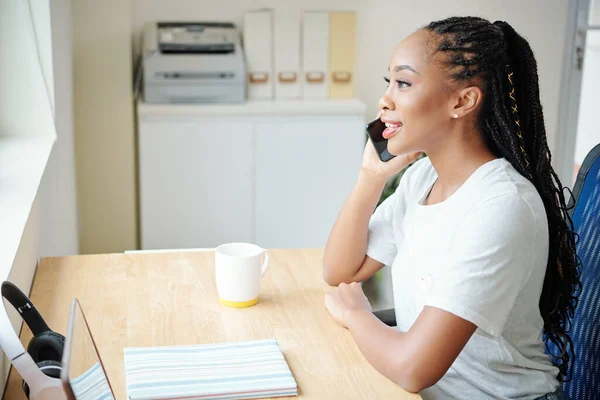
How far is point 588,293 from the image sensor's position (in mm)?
1557

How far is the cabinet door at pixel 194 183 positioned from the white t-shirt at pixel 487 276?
7.33 feet

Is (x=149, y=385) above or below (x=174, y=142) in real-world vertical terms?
above

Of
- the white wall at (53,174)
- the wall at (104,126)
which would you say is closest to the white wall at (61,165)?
the white wall at (53,174)

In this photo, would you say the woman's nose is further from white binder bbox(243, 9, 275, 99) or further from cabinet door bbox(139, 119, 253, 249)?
white binder bbox(243, 9, 275, 99)

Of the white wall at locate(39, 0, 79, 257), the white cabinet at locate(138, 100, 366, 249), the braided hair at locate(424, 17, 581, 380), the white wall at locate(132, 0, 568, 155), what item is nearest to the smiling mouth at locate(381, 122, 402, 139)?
the braided hair at locate(424, 17, 581, 380)

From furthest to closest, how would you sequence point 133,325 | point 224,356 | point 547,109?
1. point 547,109
2. point 133,325
3. point 224,356

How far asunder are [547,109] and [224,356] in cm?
337

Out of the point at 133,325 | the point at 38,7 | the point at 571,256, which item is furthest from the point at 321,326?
the point at 38,7

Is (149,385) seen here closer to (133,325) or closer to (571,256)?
(133,325)

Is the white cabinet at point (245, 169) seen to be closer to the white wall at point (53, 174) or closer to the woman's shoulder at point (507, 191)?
the white wall at point (53, 174)

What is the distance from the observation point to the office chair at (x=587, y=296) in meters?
1.54

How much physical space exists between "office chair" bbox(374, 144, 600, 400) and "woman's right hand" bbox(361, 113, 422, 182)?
0.29 m

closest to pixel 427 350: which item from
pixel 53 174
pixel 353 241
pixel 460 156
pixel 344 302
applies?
pixel 344 302

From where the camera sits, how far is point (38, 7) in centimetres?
244
